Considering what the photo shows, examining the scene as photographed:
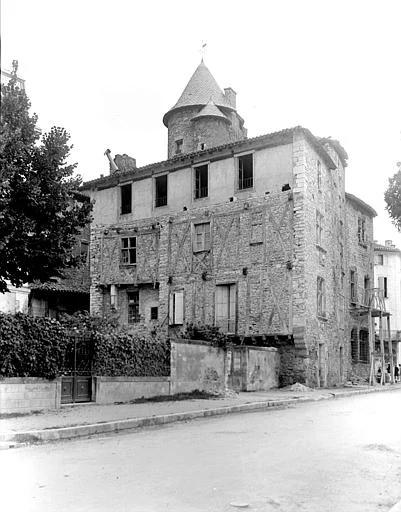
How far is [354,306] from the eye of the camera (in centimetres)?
3416

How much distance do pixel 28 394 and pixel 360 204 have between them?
89.8 ft

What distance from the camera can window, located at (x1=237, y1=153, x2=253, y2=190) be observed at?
27.9 meters

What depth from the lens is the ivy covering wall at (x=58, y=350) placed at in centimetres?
1370

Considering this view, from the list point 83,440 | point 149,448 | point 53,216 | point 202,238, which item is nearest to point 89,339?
point 53,216

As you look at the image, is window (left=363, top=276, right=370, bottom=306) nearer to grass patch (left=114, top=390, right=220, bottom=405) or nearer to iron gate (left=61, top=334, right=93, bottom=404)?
grass patch (left=114, top=390, right=220, bottom=405)

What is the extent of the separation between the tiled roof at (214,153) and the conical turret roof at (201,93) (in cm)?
822

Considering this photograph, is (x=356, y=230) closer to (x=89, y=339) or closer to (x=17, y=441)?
(x=89, y=339)

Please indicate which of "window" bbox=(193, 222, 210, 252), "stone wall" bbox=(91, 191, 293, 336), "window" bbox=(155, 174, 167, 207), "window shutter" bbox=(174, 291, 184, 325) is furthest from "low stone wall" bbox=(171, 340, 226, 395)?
"window" bbox=(155, 174, 167, 207)

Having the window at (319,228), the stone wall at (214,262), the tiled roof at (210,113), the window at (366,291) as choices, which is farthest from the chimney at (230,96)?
the window at (366,291)

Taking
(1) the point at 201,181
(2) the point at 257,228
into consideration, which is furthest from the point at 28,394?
(1) the point at 201,181

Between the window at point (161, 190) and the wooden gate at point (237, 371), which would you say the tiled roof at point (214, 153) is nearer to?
the window at point (161, 190)

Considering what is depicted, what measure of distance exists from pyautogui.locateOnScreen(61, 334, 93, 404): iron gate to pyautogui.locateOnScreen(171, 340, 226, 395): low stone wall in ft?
11.9

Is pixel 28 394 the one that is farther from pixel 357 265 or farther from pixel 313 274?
pixel 357 265

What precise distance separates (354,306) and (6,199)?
78.8 feet
